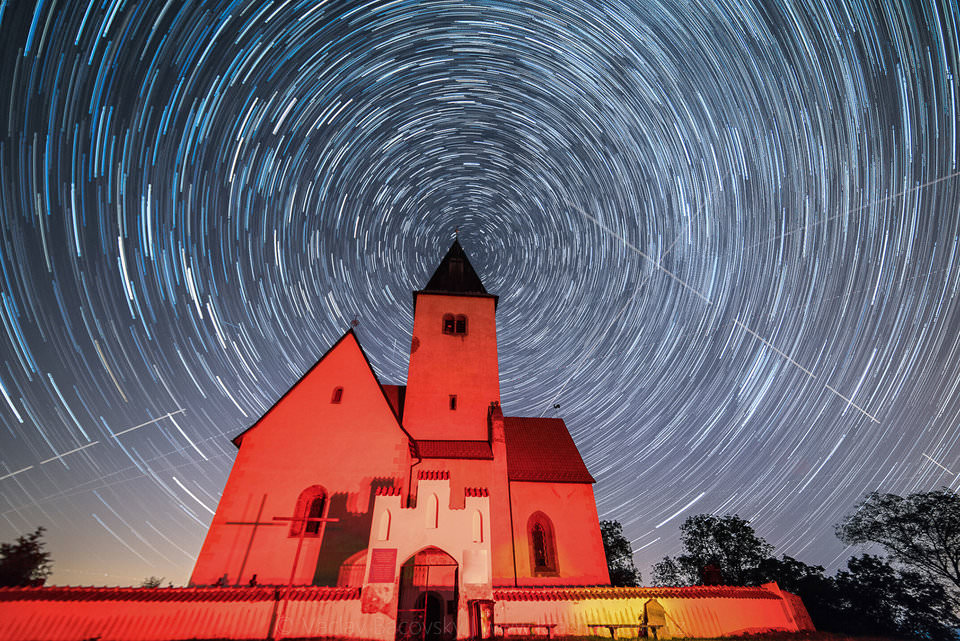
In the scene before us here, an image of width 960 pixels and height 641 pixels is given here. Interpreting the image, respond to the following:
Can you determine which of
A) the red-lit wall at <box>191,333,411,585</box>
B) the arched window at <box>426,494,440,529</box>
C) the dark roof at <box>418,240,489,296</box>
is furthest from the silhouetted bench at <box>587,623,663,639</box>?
the dark roof at <box>418,240,489,296</box>

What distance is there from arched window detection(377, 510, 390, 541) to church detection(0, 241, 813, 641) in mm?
27

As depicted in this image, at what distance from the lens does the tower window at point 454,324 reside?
25.4 meters

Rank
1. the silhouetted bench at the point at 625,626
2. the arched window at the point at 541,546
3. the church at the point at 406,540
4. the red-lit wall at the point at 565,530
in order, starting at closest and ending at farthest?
the church at the point at 406,540
the silhouetted bench at the point at 625,626
the red-lit wall at the point at 565,530
the arched window at the point at 541,546

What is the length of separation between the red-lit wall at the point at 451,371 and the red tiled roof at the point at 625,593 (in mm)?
9846

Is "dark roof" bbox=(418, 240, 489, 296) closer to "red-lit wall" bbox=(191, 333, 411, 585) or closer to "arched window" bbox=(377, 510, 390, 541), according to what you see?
"red-lit wall" bbox=(191, 333, 411, 585)

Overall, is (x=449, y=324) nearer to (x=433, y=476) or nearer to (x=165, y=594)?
(x=433, y=476)

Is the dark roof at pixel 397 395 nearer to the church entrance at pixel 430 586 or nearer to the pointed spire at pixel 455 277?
the pointed spire at pixel 455 277

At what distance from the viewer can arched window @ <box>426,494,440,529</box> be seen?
10727 mm

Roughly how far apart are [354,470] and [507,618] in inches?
310

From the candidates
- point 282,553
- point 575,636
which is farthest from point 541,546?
point 282,553

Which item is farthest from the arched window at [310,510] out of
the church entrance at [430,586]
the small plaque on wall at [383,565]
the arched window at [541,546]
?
the arched window at [541,546]

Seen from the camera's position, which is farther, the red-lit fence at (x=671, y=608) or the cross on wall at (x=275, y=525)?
the cross on wall at (x=275, y=525)

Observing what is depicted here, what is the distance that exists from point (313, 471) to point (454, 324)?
12.9 m

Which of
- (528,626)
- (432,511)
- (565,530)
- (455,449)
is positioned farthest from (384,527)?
(565,530)
